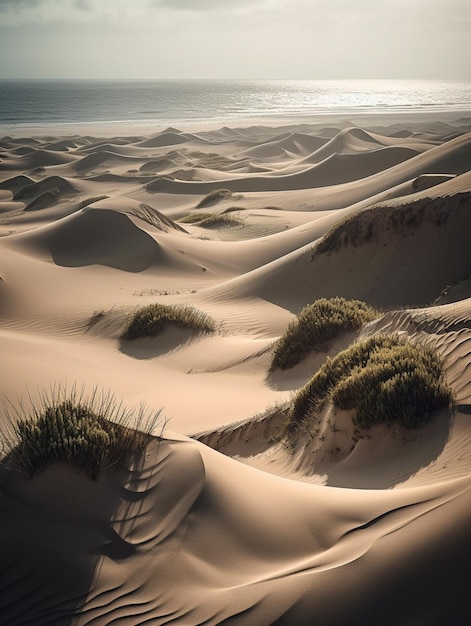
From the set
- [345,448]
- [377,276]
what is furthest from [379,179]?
[345,448]

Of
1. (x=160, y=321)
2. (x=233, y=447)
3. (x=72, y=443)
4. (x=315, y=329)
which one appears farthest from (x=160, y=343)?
(x=72, y=443)

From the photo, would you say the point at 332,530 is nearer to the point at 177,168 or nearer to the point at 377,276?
the point at 377,276

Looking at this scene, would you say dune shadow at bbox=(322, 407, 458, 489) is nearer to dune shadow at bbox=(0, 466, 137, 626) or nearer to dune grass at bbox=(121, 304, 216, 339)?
dune shadow at bbox=(0, 466, 137, 626)

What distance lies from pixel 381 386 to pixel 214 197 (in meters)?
26.1

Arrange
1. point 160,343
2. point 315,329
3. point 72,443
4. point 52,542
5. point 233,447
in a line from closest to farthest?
point 52,542 → point 72,443 → point 233,447 → point 315,329 → point 160,343

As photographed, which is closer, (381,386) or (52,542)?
(52,542)

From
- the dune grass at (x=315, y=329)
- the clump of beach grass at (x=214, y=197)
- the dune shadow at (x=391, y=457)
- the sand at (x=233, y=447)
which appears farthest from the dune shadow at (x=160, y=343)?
the clump of beach grass at (x=214, y=197)

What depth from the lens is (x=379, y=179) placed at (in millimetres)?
25391

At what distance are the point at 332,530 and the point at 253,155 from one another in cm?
4874

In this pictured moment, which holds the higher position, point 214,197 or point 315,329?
point 214,197

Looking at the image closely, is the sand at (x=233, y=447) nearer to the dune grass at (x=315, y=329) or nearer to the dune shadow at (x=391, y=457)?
the dune shadow at (x=391, y=457)

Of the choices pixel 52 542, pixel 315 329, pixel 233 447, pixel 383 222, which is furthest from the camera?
pixel 383 222

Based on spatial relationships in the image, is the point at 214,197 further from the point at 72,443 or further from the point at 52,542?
the point at 52,542

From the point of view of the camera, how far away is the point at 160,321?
35.7 feet
